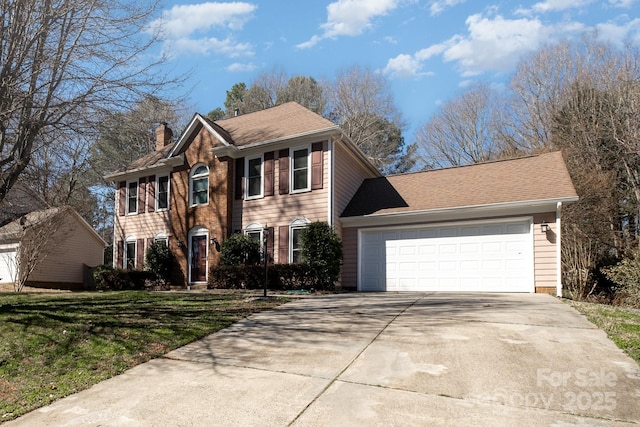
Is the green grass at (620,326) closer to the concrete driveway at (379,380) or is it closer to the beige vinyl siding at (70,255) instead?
the concrete driveway at (379,380)

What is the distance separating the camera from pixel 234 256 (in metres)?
15.0

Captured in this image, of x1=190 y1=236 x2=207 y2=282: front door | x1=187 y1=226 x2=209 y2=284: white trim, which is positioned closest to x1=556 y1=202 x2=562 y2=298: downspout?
x1=187 y1=226 x2=209 y2=284: white trim

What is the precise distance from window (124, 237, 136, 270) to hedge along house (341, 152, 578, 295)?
33.1 ft

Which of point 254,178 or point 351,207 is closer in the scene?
point 351,207

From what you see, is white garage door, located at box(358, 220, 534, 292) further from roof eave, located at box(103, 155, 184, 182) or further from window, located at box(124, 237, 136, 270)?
window, located at box(124, 237, 136, 270)

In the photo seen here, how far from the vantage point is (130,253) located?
19.4 metres

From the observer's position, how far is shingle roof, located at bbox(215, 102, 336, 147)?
596 inches

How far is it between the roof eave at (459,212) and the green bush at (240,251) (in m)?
3.28

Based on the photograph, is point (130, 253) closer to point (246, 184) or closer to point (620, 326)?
point (246, 184)

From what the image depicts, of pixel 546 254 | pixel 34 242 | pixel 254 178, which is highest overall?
pixel 254 178

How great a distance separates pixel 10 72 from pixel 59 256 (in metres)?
17.2

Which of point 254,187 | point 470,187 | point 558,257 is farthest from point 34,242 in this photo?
point 558,257

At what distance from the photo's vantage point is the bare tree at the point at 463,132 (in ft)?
88.7

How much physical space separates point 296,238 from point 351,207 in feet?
7.33
